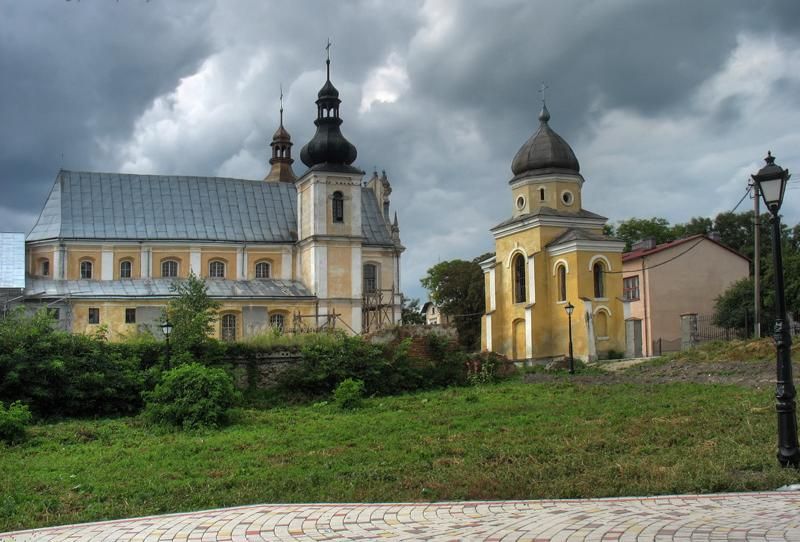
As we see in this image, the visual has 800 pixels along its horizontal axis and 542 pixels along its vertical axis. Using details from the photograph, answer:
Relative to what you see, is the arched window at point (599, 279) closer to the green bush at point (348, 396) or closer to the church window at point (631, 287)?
the church window at point (631, 287)

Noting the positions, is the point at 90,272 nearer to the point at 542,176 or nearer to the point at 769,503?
the point at 542,176

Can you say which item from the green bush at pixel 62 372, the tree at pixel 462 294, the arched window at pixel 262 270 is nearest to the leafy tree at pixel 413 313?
the tree at pixel 462 294

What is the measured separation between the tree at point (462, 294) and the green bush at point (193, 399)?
41.0 metres

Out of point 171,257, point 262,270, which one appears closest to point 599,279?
point 262,270

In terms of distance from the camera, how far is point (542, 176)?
38.6m

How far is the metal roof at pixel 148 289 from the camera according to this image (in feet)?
136

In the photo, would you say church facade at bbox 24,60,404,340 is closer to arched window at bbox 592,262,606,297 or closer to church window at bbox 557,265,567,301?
church window at bbox 557,265,567,301

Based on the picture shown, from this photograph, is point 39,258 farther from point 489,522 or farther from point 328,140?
point 489,522

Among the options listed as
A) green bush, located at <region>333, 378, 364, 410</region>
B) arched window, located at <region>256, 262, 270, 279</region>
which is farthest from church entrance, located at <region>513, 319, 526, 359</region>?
green bush, located at <region>333, 378, 364, 410</region>

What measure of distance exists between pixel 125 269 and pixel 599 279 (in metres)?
25.6

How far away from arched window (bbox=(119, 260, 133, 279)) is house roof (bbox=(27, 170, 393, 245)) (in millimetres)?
1394

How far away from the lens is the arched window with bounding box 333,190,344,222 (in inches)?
1839

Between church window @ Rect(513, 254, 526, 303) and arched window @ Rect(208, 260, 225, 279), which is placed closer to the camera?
church window @ Rect(513, 254, 526, 303)

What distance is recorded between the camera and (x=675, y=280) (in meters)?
46.3
